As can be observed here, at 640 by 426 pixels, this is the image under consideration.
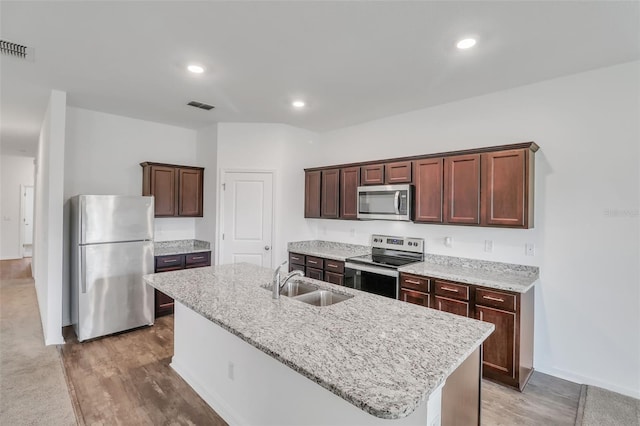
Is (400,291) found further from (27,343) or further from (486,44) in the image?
(27,343)

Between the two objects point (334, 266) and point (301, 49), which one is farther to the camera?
point (334, 266)

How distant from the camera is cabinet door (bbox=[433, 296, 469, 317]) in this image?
3002 mm

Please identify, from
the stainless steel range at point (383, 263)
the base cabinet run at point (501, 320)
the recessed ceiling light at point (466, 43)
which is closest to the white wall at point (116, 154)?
the stainless steel range at point (383, 263)

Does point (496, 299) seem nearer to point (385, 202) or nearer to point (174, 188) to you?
point (385, 202)

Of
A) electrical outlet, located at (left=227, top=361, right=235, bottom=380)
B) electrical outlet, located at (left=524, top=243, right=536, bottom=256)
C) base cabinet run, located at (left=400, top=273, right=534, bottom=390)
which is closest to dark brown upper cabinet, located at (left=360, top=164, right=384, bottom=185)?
base cabinet run, located at (left=400, top=273, right=534, bottom=390)

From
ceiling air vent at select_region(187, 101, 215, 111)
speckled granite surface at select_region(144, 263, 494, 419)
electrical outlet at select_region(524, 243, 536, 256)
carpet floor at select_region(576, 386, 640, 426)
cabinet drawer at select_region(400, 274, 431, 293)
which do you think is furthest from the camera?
ceiling air vent at select_region(187, 101, 215, 111)

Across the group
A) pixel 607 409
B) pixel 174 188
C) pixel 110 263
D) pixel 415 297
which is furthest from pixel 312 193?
pixel 607 409

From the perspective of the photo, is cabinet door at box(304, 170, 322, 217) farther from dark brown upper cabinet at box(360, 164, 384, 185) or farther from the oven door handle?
the oven door handle

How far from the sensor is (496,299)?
9.27 ft

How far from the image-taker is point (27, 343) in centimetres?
356

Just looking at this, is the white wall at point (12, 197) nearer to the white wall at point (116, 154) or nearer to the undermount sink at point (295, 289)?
the white wall at point (116, 154)

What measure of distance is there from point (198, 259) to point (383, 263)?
2.70 metres

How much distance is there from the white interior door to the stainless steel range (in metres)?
1.45

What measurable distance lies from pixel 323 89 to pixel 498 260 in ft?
8.51
